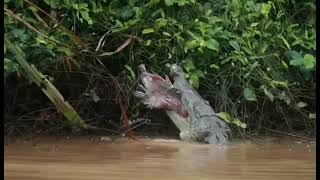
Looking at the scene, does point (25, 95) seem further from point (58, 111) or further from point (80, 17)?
point (80, 17)

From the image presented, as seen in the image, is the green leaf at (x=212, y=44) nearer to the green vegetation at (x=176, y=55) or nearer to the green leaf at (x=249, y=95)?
the green vegetation at (x=176, y=55)

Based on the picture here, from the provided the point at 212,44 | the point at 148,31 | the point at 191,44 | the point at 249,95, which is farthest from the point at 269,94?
the point at 148,31

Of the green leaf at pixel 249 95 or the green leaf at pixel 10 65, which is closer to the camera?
the green leaf at pixel 10 65

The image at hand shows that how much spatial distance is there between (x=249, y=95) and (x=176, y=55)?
59cm

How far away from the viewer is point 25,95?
12.8ft

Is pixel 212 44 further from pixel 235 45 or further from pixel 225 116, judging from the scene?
pixel 225 116

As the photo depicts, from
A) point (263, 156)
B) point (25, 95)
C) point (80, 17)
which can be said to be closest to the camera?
point (263, 156)

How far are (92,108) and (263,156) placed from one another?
1248mm

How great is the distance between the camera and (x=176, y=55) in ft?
14.0

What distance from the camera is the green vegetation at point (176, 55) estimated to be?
3896 mm

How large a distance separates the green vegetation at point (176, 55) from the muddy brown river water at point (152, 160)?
0.40m

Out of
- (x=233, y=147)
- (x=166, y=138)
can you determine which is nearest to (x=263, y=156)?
(x=233, y=147)

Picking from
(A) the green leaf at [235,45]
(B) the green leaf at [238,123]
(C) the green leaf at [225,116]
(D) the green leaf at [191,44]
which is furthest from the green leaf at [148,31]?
(B) the green leaf at [238,123]

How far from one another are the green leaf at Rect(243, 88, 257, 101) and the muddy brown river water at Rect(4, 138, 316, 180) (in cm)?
39
